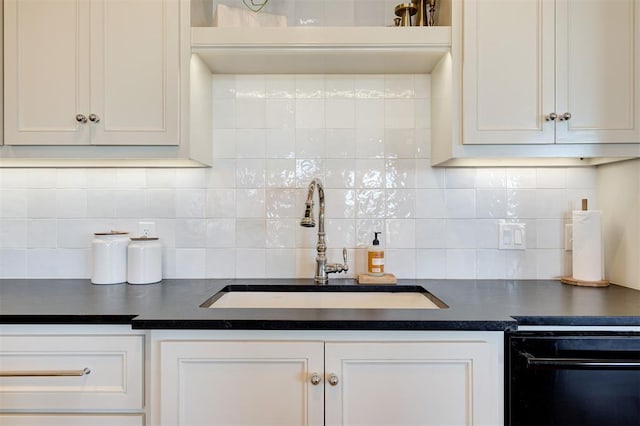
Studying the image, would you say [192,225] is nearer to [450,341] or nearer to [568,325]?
[450,341]

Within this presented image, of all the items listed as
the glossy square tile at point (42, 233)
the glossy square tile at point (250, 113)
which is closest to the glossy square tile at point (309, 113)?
the glossy square tile at point (250, 113)

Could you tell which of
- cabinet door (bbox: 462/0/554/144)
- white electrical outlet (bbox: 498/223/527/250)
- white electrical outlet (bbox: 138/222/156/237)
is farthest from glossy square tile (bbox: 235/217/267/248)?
white electrical outlet (bbox: 498/223/527/250)

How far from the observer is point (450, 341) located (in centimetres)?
107

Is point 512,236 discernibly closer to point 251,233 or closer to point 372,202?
point 372,202

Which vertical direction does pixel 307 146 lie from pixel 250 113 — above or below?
below

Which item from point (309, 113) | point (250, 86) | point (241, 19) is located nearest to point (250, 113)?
point (250, 86)

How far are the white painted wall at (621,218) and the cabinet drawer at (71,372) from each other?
5.67 ft

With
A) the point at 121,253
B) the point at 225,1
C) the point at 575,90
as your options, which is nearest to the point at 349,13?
the point at 225,1

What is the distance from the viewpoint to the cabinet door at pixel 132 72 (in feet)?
4.59

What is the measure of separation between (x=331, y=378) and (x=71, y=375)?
71 cm

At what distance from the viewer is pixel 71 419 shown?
110 centimetres

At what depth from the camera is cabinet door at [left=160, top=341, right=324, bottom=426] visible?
3.49ft

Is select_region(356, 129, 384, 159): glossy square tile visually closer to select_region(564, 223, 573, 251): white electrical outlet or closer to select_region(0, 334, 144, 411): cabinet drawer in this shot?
select_region(564, 223, 573, 251): white electrical outlet

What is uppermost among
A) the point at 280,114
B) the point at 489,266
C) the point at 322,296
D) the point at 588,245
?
the point at 280,114
